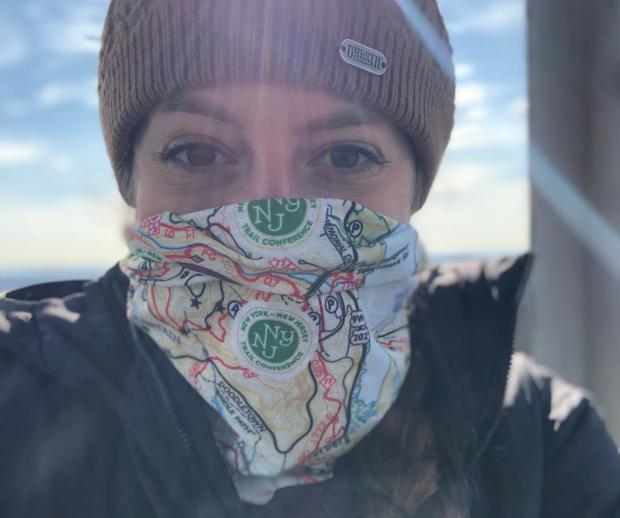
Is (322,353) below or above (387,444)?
above

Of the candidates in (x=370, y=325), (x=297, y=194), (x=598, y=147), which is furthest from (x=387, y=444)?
(x=598, y=147)

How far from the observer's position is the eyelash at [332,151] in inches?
42.7

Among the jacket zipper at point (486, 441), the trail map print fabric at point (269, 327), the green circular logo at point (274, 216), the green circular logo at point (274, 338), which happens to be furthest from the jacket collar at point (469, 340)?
the green circular logo at point (274, 216)

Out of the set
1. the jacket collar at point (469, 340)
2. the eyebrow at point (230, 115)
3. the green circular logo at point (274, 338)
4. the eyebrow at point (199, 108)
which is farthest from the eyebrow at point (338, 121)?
the jacket collar at point (469, 340)

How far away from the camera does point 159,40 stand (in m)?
1.10

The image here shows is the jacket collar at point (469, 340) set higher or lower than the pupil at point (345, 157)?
lower

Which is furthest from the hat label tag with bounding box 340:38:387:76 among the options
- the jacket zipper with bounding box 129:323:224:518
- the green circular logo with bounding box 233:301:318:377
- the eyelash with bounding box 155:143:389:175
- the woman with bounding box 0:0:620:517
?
the jacket zipper with bounding box 129:323:224:518

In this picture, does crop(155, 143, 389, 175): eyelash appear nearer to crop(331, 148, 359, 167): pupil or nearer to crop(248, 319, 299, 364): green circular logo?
crop(331, 148, 359, 167): pupil

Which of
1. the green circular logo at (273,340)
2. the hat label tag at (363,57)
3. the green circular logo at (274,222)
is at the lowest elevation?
the green circular logo at (273,340)

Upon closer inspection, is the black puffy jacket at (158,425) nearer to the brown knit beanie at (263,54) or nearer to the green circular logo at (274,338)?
the green circular logo at (274,338)

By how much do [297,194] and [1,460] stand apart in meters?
0.65

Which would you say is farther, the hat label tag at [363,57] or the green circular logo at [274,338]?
the hat label tag at [363,57]

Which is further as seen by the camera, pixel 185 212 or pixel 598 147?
pixel 598 147

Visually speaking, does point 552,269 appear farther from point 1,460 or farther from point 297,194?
point 1,460
